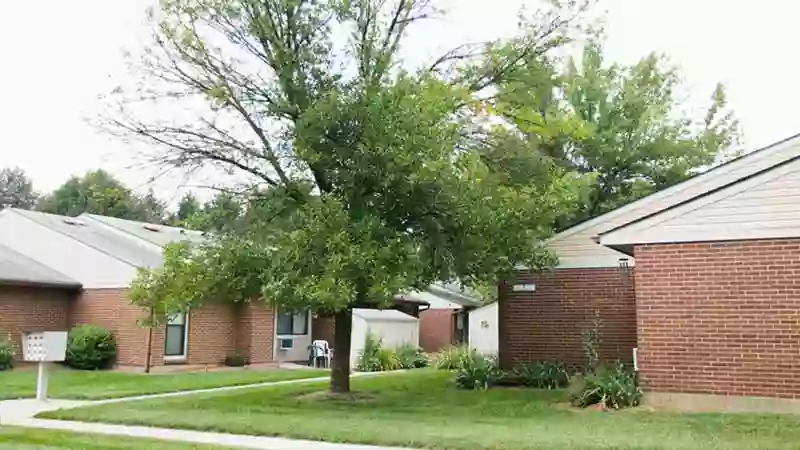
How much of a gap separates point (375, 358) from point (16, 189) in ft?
139

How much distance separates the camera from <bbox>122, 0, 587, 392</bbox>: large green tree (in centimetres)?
1318

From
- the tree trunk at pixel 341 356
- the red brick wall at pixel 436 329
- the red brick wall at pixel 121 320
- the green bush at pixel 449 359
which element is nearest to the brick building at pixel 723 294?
the tree trunk at pixel 341 356

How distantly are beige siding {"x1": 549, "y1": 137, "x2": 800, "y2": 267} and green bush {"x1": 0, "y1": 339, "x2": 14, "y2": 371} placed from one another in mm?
15166

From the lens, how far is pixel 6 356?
21844 mm

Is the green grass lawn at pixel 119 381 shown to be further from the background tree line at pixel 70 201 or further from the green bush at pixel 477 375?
the background tree line at pixel 70 201

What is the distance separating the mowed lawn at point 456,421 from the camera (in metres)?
9.64

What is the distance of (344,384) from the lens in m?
16.2

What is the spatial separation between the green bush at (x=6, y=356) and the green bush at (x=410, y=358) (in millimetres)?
12150

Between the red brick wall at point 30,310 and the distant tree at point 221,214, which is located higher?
the distant tree at point 221,214

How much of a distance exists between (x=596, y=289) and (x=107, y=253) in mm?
14815

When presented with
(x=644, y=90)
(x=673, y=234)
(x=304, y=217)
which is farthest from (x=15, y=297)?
(x=644, y=90)

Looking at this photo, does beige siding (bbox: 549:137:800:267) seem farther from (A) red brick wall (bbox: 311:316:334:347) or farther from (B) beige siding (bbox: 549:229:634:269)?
(A) red brick wall (bbox: 311:316:334:347)

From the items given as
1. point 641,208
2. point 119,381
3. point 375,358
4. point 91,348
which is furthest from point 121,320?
point 641,208

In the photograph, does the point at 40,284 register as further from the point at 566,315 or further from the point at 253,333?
the point at 566,315
